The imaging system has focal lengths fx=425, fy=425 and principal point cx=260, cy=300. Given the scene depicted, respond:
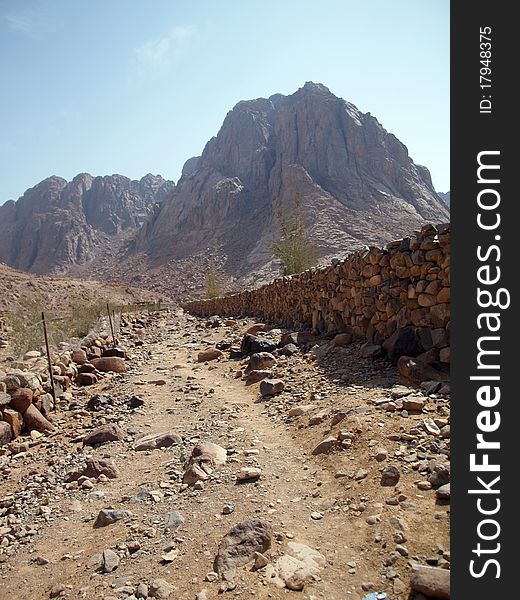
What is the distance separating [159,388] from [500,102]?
6.66 m

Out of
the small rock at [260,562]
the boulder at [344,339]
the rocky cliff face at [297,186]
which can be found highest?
the rocky cliff face at [297,186]

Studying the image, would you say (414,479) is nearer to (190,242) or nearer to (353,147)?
(190,242)

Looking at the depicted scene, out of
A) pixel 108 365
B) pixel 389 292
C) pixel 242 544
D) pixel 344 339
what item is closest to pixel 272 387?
pixel 344 339

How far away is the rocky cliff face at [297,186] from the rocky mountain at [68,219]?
14508mm

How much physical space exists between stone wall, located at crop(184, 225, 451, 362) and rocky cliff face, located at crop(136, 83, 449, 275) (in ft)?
122

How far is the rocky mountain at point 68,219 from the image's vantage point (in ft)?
291

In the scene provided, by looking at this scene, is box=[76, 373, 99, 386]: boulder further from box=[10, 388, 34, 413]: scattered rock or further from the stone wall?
the stone wall

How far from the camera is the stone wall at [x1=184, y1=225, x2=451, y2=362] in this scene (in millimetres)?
5266

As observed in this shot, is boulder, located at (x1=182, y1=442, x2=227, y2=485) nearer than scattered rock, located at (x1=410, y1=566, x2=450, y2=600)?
No

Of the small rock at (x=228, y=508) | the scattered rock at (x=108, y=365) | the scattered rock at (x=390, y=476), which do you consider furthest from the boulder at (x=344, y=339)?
the scattered rock at (x=108, y=365)

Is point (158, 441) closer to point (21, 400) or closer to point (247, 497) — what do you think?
point (247, 497)

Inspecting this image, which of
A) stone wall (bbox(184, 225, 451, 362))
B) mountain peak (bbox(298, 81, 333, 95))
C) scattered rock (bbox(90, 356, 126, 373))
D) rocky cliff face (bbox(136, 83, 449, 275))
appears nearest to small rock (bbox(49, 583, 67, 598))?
stone wall (bbox(184, 225, 451, 362))

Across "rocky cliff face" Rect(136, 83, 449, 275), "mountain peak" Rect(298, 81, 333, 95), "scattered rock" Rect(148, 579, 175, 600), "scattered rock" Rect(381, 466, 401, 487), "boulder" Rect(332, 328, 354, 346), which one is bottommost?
"scattered rock" Rect(148, 579, 175, 600)

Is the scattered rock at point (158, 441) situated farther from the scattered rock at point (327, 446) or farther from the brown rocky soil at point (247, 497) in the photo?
the scattered rock at point (327, 446)
